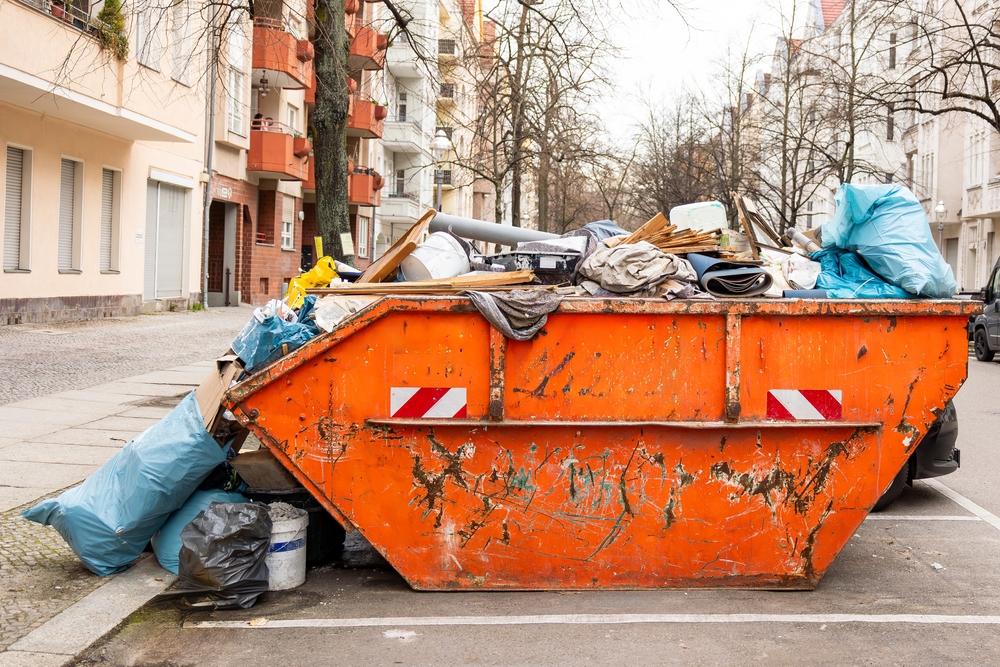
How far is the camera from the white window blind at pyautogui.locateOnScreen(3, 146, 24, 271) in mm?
17172

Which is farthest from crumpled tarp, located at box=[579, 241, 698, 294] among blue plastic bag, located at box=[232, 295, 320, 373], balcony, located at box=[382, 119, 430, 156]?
balcony, located at box=[382, 119, 430, 156]

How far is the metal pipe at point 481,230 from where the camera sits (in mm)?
6758

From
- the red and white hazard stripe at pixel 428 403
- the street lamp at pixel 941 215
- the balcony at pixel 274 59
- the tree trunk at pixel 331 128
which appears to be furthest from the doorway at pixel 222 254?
the red and white hazard stripe at pixel 428 403

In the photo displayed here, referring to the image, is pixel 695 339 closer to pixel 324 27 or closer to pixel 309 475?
pixel 309 475

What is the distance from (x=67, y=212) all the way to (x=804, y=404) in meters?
18.1

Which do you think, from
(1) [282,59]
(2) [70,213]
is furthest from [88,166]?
(1) [282,59]

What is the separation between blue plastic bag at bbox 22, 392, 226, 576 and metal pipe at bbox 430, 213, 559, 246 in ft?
8.20

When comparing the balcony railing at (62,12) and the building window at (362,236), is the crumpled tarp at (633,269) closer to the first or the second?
the balcony railing at (62,12)

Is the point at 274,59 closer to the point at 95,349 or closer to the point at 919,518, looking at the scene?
the point at 95,349

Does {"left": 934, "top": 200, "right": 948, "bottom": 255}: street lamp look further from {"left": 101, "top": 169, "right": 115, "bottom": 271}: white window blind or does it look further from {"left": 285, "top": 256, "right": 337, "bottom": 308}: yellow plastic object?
{"left": 285, "top": 256, "right": 337, "bottom": 308}: yellow plastic object

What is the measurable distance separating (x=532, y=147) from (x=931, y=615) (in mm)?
26099

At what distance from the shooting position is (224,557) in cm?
438

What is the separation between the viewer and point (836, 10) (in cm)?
6162

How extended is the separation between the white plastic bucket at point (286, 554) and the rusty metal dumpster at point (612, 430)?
0.23 metres
